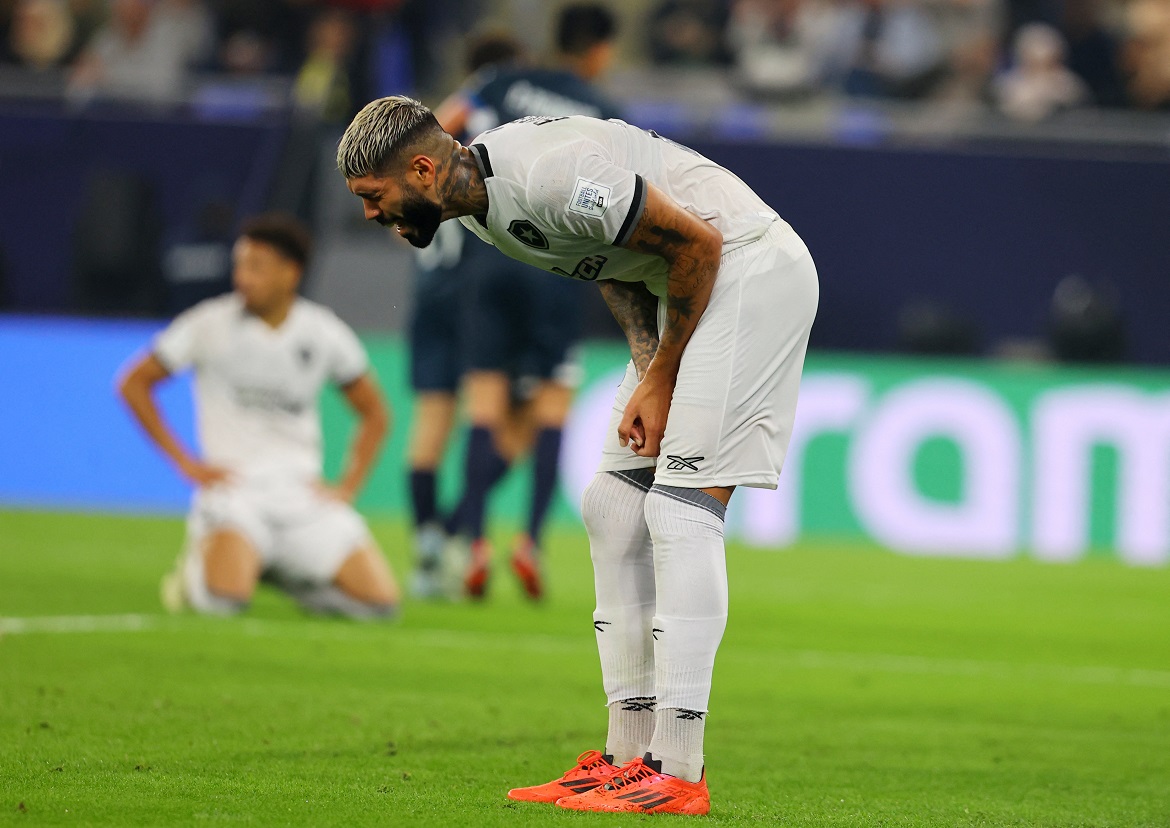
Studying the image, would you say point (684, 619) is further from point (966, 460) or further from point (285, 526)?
point (966, 460)

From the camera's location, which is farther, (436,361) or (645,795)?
(436,361)

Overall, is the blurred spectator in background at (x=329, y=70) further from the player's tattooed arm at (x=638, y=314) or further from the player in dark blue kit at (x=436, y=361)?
the player's tattooed arm at (x=638, y=314)

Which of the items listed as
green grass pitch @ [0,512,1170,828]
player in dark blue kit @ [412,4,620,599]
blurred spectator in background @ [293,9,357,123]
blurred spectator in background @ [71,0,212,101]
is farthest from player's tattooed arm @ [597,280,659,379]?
blurred spectator in background @ [71,0,212,101]

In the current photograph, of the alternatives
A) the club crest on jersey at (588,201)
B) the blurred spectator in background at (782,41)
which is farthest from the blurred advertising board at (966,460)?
the club crest on jersey at (588,201)

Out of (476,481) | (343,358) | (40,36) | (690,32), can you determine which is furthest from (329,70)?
(476,481)

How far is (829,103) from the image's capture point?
14.6 metres

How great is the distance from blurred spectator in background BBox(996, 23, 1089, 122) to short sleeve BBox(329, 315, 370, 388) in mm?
7994

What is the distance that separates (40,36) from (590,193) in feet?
43.5

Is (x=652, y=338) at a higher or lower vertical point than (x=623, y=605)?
higher

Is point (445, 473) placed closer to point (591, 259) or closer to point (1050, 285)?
point (1050, 285)

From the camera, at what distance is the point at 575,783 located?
4258 millimetres

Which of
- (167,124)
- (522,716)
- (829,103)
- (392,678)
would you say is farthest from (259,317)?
(829,103)

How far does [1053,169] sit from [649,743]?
414 inches

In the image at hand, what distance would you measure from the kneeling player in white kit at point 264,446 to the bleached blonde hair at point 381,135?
4.24 metres
